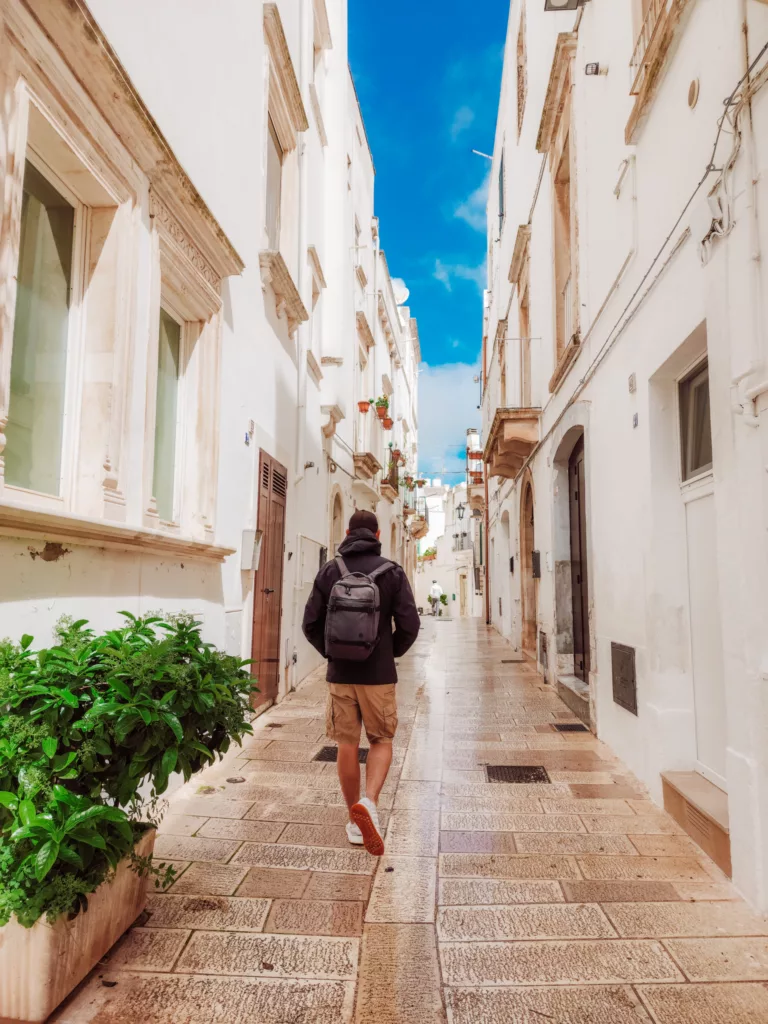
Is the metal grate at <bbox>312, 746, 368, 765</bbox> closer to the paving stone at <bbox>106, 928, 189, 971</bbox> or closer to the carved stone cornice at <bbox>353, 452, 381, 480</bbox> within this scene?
the paving stone at <bbox>106, 928, 189, 971</bbox>

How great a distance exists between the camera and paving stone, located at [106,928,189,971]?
251 cm

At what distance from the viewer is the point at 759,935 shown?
108 inches

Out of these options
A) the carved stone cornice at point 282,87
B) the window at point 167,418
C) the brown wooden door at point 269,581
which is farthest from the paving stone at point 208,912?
the carved stone cornice at point 282,87

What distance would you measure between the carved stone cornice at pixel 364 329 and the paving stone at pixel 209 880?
1281 centimetres

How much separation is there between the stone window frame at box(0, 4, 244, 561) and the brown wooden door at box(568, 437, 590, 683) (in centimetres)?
475

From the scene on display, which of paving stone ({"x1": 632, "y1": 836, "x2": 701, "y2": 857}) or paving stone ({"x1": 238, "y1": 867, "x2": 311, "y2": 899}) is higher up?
paving stone ({"x1": 632, "y1": 836, "x2": 701, "y2": 857})

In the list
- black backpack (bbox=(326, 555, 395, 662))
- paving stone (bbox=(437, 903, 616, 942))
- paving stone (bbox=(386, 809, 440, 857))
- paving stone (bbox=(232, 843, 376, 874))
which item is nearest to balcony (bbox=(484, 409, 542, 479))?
paving stone (bbox=(386, 809, 440, 857))

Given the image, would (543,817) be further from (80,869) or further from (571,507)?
(571,507)

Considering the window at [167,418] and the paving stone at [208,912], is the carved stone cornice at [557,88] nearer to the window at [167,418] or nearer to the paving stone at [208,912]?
the window at [167,418]

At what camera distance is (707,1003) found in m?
2.30

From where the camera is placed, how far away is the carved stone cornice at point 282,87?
732cm

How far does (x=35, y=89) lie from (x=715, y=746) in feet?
15.6

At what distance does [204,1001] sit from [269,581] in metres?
5.25

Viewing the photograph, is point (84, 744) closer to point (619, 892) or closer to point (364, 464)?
point (619, 892)
